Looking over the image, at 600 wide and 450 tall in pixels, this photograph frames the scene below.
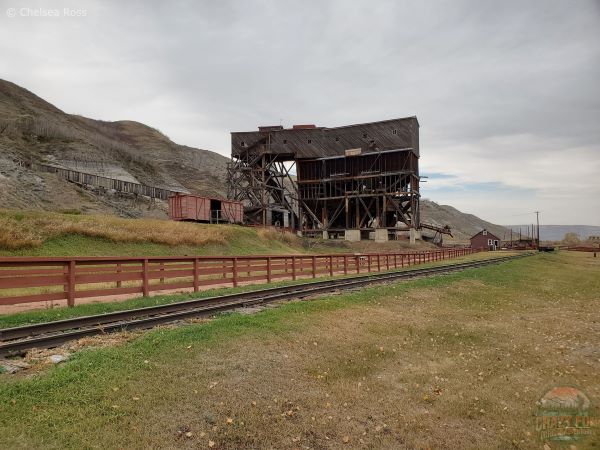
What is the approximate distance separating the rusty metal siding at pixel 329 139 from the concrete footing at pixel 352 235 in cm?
1236

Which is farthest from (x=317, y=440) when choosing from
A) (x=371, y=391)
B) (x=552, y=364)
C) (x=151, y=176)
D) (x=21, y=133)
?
(x=151, y=176)

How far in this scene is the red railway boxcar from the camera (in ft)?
150

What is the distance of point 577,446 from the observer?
5133 millimetres

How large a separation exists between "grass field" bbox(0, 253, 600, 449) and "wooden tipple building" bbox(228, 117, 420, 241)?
166 feet

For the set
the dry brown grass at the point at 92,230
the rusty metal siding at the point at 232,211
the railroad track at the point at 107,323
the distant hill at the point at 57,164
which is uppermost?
the distant hill at the point at 57,164

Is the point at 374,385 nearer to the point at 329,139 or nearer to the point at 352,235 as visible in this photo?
the point at 352,235

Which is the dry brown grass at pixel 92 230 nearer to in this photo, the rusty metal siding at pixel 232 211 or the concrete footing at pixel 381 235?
the rusty metal siding at pixel 232 211

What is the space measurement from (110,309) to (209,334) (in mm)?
5017

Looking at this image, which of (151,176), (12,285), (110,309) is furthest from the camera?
(151,176)

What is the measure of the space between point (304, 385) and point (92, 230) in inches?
996

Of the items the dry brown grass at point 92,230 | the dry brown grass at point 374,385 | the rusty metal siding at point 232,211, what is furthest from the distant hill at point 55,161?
the dry brown grass at point 374,385

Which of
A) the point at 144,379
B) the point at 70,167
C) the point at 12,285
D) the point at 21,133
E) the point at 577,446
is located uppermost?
the point at 21,133

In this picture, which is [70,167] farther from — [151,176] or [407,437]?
[407,437]

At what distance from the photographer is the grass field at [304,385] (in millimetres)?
4918
